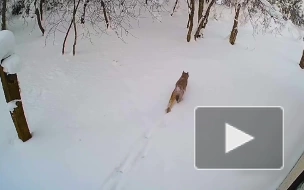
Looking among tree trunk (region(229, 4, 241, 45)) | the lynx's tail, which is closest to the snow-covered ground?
the lynx's tail

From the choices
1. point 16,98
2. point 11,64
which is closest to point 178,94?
point 16,98

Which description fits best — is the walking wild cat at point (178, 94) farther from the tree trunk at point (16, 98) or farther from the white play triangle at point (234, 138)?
the tree trunk at point (16, 98)

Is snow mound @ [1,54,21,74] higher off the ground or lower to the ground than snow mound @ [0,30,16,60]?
lower

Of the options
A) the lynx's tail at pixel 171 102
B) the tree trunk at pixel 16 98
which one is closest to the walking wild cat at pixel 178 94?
the lynx's tail at pixel 171 102

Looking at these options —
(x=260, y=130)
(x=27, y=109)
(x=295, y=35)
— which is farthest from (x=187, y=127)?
(x=295, y=35)

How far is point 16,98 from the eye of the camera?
4.01m

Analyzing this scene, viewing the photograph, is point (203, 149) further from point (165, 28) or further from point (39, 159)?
point (165, 28)

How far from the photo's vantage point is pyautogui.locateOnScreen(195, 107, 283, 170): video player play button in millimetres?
4051

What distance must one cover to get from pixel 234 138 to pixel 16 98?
2.99 meters

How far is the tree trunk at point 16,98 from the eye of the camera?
3.86 m

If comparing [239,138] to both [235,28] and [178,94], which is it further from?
[235,28]

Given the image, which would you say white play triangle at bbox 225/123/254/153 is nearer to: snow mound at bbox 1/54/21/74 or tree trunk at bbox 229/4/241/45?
snow mound at bbox 1/54/21/74

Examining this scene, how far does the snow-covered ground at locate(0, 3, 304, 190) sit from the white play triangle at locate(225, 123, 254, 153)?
37 centimetres

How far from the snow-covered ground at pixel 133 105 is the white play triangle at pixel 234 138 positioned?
37 centimetres
